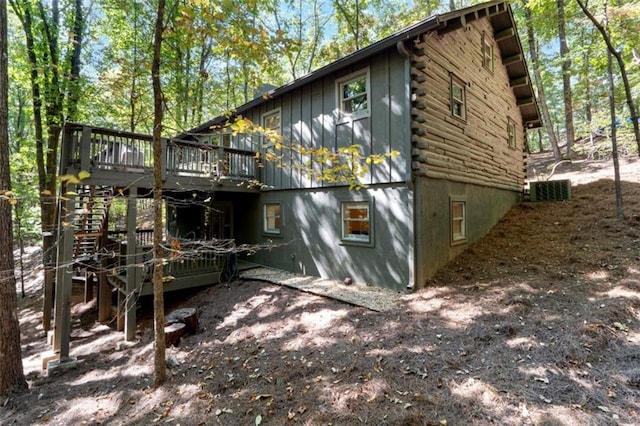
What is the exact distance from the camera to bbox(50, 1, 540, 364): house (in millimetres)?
6559

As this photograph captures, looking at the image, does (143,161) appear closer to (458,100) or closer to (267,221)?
(267,221)

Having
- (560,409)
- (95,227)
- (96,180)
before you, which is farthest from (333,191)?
(95,227)

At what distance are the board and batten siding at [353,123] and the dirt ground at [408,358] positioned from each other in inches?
114

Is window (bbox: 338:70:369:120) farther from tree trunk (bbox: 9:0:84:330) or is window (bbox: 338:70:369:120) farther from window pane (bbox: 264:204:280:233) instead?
tree trunk (bbox: 9:0:84:330)

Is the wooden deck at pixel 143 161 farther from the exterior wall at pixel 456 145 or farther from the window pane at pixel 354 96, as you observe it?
the exterior wall at pixel 456 145

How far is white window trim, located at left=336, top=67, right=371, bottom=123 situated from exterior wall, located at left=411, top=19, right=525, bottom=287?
3.73 ft

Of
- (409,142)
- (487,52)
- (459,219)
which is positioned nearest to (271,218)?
(409,142)

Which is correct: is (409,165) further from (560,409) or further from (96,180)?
(96,180)

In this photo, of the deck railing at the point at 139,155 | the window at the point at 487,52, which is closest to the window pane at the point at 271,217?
the deck railing at the point at 139,155

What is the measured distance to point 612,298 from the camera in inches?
197

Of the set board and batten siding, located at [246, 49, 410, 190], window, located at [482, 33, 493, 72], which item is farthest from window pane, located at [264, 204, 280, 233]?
window, located at [482, 33, 493, 72]

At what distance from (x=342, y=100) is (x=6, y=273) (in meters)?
7.41

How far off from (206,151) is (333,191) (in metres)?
3.98

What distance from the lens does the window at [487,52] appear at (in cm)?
1006
